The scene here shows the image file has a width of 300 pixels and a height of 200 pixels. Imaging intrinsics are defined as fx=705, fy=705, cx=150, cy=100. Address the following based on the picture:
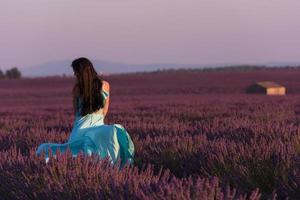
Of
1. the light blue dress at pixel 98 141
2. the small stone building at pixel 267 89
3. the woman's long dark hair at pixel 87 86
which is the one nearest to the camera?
the light blue dress at pixel 98 141

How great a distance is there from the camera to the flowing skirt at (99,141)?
23.7 ft

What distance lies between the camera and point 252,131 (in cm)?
834

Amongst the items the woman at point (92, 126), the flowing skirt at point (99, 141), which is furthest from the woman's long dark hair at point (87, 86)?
the flowing skirt at point (99, 141)

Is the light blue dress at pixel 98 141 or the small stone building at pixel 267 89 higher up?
the light blue dress at pixel 98 141

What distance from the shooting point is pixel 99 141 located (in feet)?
24.4

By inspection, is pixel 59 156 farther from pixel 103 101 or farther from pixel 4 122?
pixel 4 122

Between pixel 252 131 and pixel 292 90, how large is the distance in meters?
43.8

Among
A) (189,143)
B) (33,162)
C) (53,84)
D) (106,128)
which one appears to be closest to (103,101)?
(106,128)

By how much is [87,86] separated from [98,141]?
611mm

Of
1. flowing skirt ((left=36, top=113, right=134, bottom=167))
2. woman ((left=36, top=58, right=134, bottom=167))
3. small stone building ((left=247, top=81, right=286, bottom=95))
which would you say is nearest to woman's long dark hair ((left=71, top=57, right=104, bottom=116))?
woman ((left=36, top=58, right=134, bottom=167))

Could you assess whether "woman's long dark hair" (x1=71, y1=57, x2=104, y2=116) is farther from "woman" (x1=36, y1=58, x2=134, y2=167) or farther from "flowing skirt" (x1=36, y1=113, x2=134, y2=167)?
"flowing skirt" (x1=36, y1=113, x2=134, y2=167)

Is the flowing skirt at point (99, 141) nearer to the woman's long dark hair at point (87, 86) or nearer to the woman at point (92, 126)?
the woman at point (92, 126)

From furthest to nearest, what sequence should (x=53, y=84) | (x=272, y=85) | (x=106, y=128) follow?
1. (x=53, y=84)
2. (x=272, y=85)
3. (x=106, y=128)

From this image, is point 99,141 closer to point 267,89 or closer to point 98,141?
point 98,141
